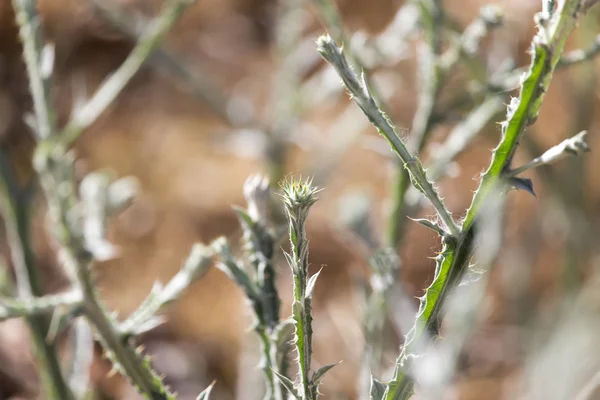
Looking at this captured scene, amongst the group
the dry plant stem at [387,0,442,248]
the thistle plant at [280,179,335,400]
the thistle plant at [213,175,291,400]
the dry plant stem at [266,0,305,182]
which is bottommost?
the thistle plant at [280,179,335,400]

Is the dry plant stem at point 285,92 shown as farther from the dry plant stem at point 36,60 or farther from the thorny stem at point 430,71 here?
the dry plant stem at point 36,60

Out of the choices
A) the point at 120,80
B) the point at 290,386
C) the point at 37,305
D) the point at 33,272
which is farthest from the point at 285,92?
the point at 290,386

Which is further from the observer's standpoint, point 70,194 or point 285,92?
point 285,92

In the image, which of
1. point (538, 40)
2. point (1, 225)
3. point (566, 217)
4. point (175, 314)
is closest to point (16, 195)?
point (538, 40)

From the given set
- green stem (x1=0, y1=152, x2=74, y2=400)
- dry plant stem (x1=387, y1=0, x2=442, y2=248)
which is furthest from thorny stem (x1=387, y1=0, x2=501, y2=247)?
green stem (x1=0, y1=152, x2=74, y2=400)

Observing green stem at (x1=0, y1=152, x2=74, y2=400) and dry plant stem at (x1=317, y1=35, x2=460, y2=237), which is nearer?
dry plant stem at (x1=317, y1=35, x2=460, y2=237)

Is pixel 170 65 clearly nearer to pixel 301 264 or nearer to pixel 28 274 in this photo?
pixel 28 274

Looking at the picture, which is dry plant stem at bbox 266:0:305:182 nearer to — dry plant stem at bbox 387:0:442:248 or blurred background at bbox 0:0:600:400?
blurred background at bbox 0:0:600:400
